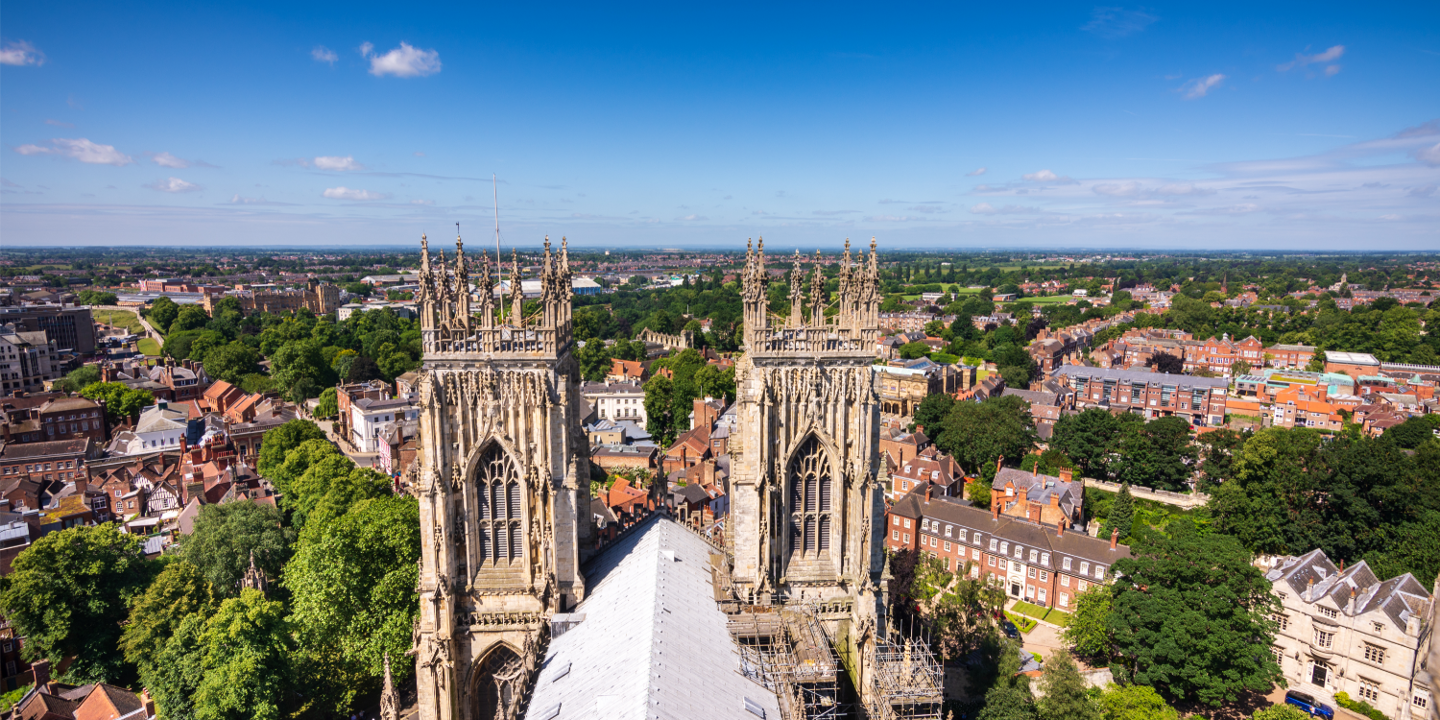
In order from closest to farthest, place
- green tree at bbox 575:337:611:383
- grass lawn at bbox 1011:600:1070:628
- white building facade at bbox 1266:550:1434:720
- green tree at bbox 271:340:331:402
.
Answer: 1. white building facade at bbox 1266:550:1434:720
2. grass lawn at bbox 1011:600:1070:628
3. green tree at bbox 271:340:331:402
4. green tree at bbox 575:337:611:383

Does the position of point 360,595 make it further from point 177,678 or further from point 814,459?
point 814,459

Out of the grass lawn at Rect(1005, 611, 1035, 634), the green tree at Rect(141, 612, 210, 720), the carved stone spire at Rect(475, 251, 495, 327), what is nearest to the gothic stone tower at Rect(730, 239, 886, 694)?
the carved stone spire at Rect(475, 251, 495, 327)

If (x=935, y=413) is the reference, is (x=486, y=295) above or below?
above

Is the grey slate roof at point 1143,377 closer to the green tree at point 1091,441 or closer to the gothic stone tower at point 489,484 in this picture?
the green tree at point 1091,441

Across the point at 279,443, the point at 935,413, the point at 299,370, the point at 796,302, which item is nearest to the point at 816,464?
the point at 796,302

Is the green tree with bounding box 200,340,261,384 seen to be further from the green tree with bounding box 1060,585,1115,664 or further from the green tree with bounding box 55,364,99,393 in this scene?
the green tree with bounding box 1060,585,1115,664

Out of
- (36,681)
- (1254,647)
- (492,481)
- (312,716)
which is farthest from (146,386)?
(1254,647)

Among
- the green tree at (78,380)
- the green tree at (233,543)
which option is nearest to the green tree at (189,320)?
the green tree at (78,380)
